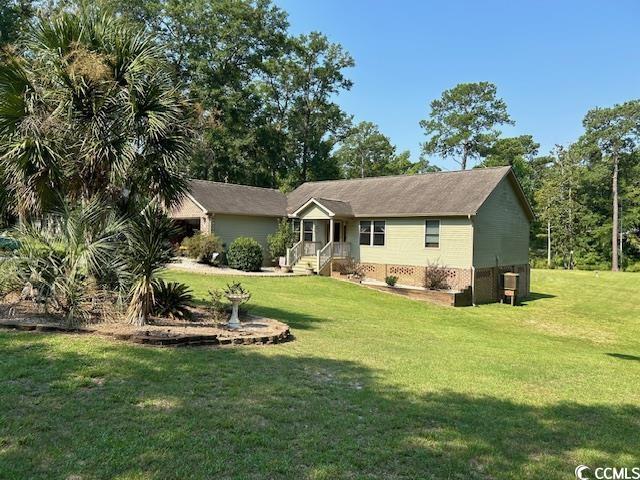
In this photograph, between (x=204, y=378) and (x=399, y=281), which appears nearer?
(x=204, y=378)

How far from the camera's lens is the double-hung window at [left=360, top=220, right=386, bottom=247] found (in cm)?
2494

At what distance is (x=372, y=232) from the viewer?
995 inches

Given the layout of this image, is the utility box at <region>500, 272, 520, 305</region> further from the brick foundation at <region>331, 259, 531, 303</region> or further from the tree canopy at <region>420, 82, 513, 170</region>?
the tree canopy at <region>420, 82, 513, 170</region>

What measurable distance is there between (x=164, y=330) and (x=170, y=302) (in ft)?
4.65

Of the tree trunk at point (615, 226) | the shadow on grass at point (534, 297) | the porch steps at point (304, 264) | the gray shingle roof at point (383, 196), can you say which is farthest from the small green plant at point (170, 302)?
the tree trunk at point (615, 226)

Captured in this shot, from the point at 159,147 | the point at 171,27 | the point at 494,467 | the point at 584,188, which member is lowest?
the point at 494,467

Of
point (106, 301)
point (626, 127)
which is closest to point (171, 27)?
point (106, 301)

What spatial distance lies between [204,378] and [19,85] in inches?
292

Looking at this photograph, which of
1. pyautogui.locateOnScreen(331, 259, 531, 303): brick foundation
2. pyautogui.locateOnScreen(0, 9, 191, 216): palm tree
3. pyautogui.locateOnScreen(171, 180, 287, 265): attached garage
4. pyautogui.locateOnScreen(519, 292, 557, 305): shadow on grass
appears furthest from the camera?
pyautogui.locateOnScreen(171, 180, 287, 265): attached garage

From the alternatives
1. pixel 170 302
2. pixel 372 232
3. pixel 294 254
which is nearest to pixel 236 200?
pixel 294 254

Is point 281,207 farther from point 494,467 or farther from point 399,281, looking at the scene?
point 494,467

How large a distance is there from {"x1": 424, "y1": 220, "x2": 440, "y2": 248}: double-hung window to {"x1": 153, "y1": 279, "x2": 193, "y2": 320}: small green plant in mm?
15406

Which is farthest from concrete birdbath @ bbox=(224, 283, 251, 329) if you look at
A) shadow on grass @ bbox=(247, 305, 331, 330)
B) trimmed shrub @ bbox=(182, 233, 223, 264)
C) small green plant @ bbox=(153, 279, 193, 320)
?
trimmed shrub @ bbox=(182, 233, 223, 264)

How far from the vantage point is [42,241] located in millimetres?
8789
